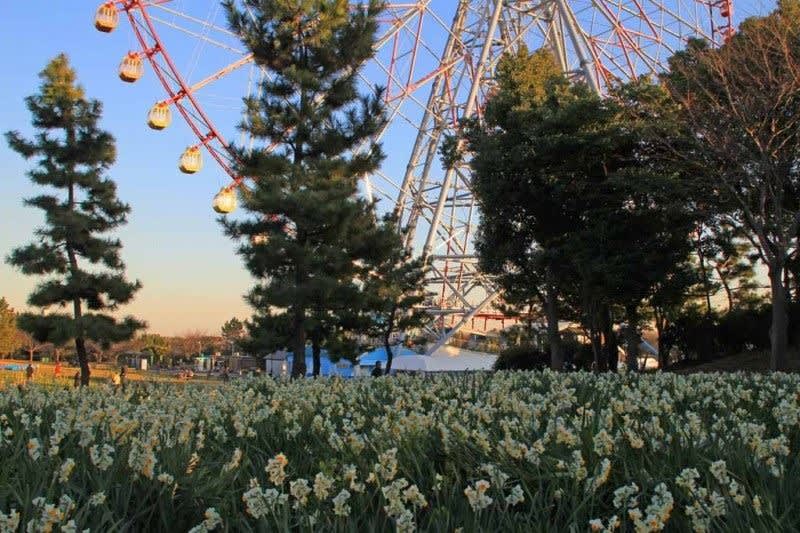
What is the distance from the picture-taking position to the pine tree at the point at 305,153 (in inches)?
513

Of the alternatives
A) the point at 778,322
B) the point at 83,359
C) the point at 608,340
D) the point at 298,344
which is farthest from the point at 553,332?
the point at 83,359

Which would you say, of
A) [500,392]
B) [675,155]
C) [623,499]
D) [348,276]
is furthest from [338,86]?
[623,499]

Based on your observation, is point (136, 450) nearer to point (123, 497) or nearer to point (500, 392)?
point (123, 497)

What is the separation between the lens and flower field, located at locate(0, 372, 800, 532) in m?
2.27

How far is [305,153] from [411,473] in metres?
11.5

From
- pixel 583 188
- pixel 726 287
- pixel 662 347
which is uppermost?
pixel 583 188

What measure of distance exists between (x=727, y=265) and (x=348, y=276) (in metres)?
12.5

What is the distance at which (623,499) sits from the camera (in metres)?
2.31

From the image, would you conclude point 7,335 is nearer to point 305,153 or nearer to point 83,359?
point 83,359

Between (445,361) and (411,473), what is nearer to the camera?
(411,473)

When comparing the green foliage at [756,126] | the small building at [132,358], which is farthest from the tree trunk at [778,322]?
the small building at [132,358]

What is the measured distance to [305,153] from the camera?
1391 centimetres

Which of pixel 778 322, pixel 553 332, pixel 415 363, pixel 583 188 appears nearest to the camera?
pixel 778 322

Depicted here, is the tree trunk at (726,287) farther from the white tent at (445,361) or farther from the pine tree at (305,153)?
the pine tree at (305,153)
